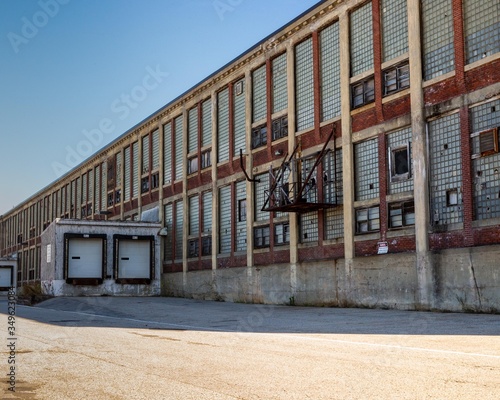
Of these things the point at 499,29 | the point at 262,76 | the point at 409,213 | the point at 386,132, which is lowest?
the point at 409,213

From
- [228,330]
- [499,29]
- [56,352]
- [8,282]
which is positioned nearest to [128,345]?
[56,352]

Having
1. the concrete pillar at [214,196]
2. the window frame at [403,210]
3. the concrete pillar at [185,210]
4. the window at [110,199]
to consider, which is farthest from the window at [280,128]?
the window at [110,199]

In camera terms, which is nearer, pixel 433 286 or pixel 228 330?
pixel 228 330

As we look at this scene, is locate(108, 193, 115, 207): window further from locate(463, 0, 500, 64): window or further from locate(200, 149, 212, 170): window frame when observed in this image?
locate(463, 0, 500, 64): window

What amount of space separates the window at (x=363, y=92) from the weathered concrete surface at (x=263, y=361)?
A: 1105cm

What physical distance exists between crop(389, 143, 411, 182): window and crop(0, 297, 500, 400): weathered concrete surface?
24.2ft

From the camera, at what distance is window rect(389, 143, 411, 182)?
2509cm

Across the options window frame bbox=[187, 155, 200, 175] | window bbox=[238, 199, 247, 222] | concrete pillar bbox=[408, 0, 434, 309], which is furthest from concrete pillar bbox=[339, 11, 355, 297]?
window frame bbox=[187, 155, 200, 175]

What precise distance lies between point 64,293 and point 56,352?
30795mm

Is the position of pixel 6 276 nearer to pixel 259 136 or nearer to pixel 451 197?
pixel 259 136

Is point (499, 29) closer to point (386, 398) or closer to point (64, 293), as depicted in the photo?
point (386, 398)

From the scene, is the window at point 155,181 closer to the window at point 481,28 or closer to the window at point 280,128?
the window at point 280,128

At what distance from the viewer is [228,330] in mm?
17562

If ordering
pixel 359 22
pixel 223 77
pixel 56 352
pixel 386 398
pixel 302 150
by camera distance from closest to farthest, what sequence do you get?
pixel 386 398 → pixel 56 352 → pixel 359 22 → pixel 302 150 → pixel 223 77
